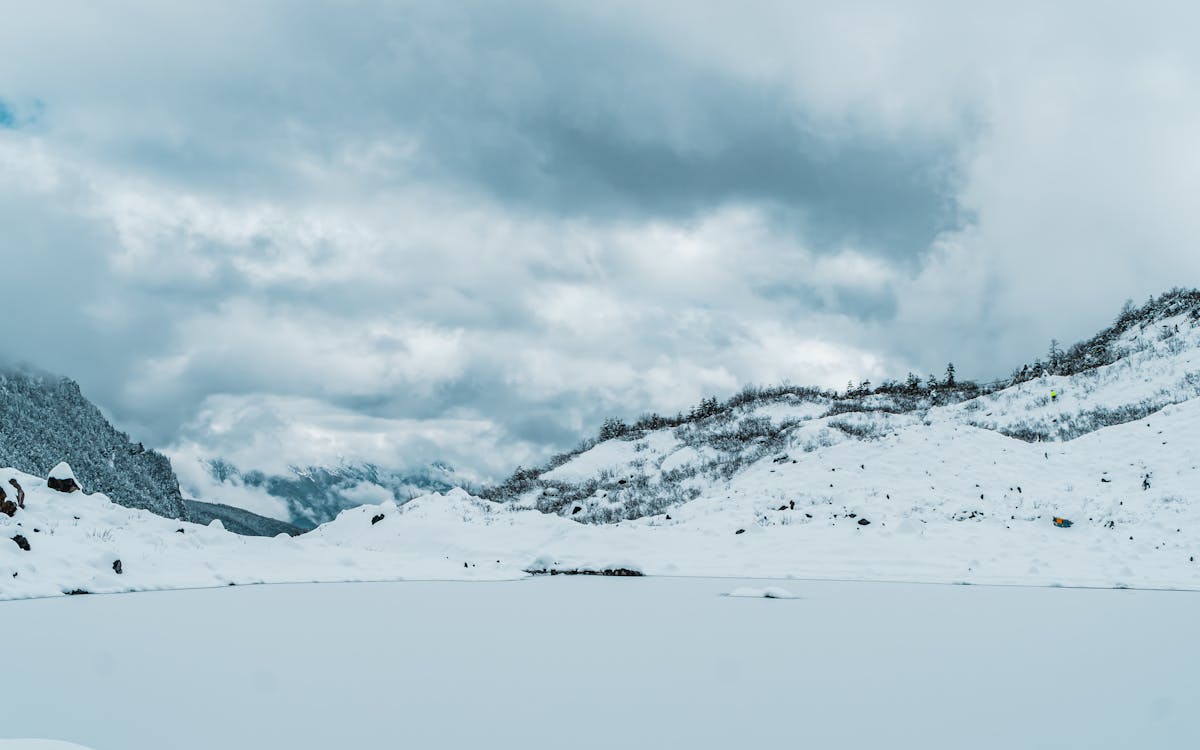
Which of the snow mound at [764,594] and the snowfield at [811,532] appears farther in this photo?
the snowfield at [811,532]

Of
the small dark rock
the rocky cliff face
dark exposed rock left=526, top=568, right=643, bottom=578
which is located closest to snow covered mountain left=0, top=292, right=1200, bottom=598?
dark exposed rock left=526, top=568, right=643, bottom=578

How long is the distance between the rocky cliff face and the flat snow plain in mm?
25385

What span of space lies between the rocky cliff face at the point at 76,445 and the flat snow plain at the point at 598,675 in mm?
25385

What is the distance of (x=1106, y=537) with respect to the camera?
74.2ft

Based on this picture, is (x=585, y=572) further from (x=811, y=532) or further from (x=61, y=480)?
(x=61, y=480)

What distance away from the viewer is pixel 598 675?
7.92 metres

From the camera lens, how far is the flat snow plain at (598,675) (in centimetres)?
572

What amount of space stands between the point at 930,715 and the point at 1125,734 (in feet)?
4.38

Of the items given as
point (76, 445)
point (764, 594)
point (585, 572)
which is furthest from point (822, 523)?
point (76, 445)

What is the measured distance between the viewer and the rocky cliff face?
114ft

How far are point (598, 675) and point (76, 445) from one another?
129ft

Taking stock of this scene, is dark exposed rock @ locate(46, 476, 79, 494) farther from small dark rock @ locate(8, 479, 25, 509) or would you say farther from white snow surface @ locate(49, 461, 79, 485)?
small dark rock @ locate(8, 479, 25, 509)

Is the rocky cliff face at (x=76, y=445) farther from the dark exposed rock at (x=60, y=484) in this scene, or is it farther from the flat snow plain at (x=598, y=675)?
the flat snow plain at (x=598, y=675)

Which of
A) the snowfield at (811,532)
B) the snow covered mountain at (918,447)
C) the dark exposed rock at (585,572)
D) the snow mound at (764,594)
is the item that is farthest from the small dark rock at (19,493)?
the snow covered mountain at (918,447)
